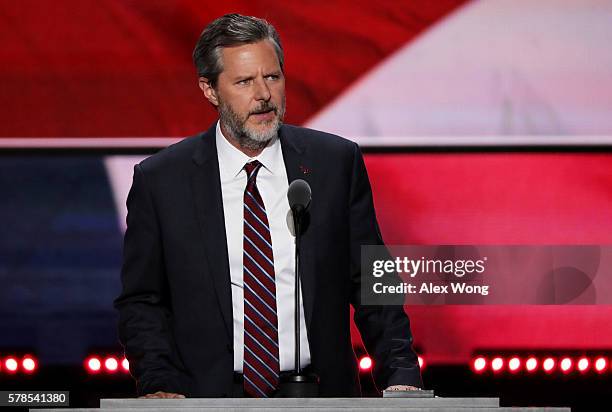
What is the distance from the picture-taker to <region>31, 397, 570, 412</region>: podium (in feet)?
6.55

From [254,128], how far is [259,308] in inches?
18.2

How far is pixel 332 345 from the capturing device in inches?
113

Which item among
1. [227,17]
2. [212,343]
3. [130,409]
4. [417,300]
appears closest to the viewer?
[130,409]

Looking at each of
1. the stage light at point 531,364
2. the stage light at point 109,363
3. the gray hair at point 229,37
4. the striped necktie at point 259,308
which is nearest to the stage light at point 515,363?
the stage light at point 531,364

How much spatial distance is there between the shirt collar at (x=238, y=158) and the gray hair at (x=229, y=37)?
7.1 inches

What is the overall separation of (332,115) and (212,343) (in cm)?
144

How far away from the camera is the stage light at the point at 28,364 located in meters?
4.05

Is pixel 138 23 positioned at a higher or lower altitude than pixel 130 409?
higher

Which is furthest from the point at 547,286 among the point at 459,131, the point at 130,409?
the point at 130,409

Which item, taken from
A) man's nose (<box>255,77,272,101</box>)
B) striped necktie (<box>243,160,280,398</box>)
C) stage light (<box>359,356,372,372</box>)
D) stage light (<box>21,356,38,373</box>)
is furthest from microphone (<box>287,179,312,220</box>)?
stage light (<box>21,356,38,373</box>)

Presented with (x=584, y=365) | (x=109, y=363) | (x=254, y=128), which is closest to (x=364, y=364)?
(x=584, y=365)

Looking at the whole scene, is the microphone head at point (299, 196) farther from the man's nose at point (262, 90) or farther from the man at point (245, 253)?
the man's nose at point (262, 90)

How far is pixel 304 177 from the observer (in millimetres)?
2945

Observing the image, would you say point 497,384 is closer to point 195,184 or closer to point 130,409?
point 195,184
